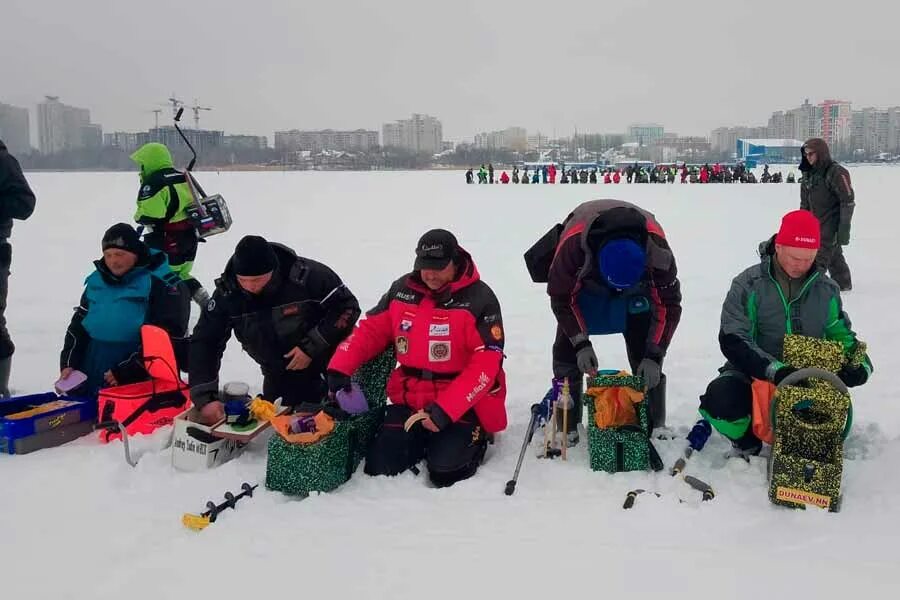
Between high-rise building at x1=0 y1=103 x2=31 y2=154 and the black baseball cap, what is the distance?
7171 centimetres

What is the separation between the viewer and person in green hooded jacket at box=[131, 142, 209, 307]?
213 inches

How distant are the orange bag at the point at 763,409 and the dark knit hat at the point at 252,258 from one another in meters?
2.22

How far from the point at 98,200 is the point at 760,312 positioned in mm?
21619

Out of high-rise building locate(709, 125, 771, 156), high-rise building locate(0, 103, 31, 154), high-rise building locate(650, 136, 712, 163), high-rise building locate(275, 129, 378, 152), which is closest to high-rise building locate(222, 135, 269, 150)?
high-rise building locate(275, 129, 378, 152)

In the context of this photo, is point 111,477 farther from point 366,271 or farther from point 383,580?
point 366,271

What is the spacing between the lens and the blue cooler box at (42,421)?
143 inches

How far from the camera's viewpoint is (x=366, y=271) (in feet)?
29.4

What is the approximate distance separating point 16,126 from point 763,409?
80.5 m

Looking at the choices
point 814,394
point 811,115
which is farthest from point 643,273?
point 811,115

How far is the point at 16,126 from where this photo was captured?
71.0m

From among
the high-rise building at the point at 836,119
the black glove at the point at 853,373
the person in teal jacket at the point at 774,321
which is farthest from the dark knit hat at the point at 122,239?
the high-rise building at the point at 836,119

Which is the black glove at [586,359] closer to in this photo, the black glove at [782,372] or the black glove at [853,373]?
the black glove at [782,372]

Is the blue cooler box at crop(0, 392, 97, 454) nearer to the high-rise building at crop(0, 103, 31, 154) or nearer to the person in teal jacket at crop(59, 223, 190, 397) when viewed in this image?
the person in teal jacket at crop(59, 223, 190, 397)

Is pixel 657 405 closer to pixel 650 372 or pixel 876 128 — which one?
pixel 650 372
